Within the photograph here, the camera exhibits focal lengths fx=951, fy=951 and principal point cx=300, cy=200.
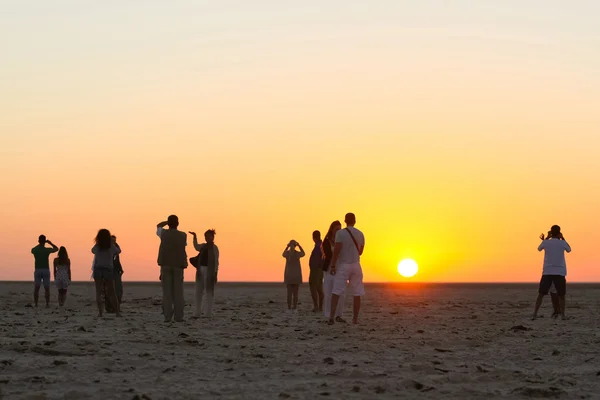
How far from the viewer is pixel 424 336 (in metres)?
16.3

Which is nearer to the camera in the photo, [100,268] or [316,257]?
[100,268]

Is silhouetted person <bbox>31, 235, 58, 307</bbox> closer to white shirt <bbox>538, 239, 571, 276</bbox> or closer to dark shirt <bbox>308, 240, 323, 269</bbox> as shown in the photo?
dark shirt <bbox>308, 240, 323, 269</bbox>

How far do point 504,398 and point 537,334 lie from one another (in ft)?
25.2

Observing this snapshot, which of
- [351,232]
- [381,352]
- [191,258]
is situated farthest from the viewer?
[191,258]

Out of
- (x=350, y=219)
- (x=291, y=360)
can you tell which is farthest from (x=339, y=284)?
(x=291, y=360)

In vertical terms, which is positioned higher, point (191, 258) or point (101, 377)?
point (191, 258)

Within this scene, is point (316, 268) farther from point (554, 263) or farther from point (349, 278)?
point (554, 263)

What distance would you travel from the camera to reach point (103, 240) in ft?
67.5

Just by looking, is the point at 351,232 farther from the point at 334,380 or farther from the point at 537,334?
the point at 334,380

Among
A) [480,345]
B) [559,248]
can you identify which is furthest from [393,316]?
[480,345]

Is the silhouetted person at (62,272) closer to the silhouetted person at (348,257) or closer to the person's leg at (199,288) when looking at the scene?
the person's leg at (199,288)

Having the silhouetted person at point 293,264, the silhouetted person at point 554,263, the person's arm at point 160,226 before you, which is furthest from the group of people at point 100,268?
the silhouetted person at point 554,263

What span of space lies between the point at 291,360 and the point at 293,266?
12.4 metres

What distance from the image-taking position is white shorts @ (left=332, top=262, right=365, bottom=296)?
18.4m
